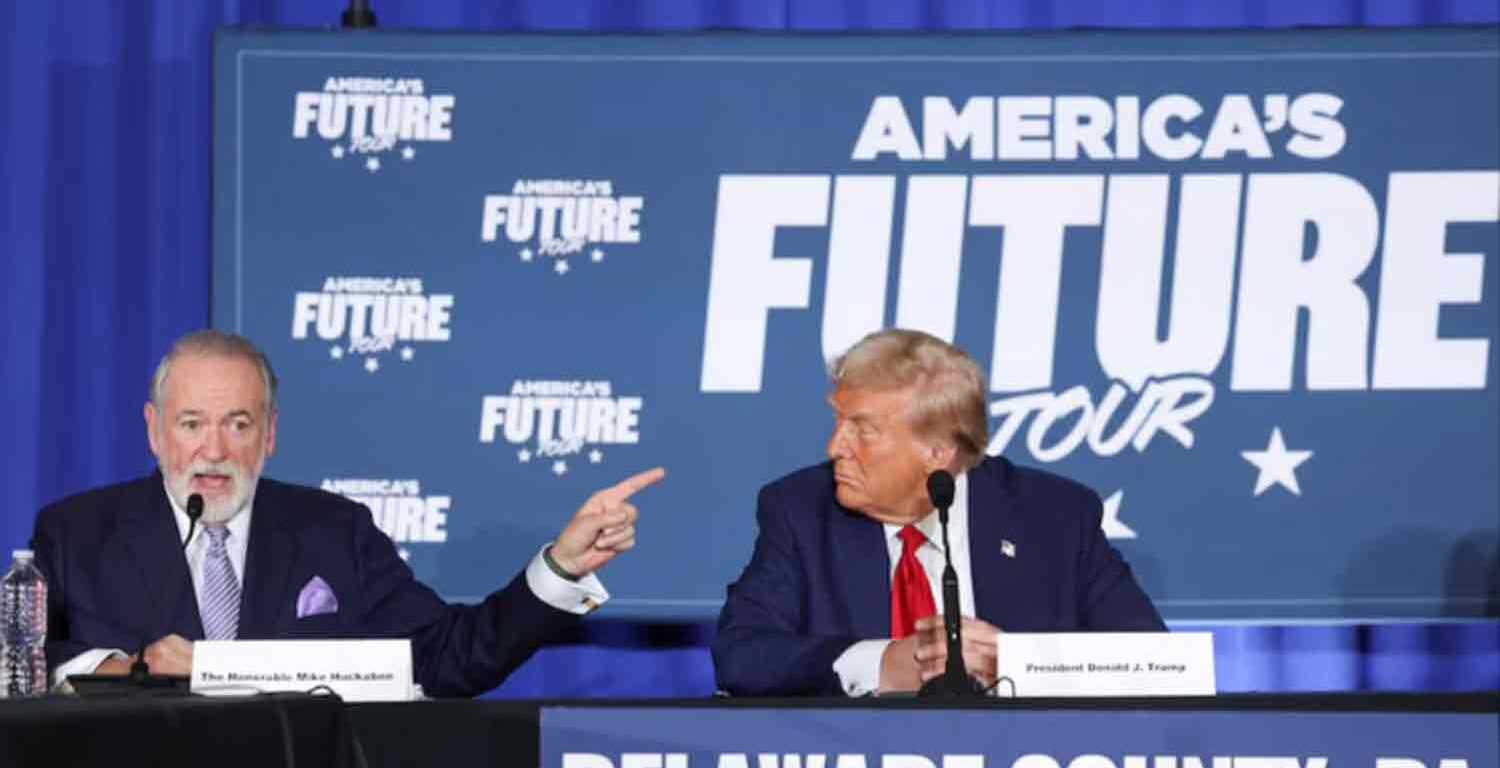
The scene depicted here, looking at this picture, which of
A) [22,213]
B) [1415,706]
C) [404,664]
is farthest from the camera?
[22,213]

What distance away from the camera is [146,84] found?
5859mm

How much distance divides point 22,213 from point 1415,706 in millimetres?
4111

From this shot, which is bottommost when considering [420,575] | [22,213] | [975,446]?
[420,575]

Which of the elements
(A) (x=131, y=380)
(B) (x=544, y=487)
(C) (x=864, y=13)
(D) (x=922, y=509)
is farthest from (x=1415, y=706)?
(A) (x=131, y=380)

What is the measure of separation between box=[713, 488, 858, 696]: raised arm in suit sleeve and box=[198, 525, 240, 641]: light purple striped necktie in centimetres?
93

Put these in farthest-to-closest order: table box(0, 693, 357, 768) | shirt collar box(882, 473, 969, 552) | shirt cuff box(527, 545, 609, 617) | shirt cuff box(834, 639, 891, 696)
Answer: shirt collar box(882, 473, 969, 552)
shirt cuff box(527, 545, 609, 617)
shirt cuff box(834, 639, 891, 696)
table box(0, 693, 357, 768)

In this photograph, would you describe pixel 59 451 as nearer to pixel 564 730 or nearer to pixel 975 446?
pixel 975 446

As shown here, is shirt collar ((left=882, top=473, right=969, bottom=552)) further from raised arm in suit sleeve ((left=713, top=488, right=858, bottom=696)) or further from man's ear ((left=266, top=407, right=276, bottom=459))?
man's ear ((left=266, top=407, right=276, bottom=459))

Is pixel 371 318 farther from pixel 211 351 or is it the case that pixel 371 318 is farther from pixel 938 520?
pixel 938 520

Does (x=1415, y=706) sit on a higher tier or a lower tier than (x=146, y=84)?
lower

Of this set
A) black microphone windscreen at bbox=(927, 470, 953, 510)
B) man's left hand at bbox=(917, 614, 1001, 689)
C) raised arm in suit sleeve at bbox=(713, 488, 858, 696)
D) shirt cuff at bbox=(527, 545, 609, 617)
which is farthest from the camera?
shirt cuff at bbox=(527, 545, 609, 617)

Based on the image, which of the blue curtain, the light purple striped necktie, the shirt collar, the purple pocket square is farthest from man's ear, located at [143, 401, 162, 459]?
the blue curtain

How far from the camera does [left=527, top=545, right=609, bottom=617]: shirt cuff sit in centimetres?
401

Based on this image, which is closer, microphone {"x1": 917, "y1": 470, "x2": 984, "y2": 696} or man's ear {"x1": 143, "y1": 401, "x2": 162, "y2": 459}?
microphone {"x1": 917, "y1": 470, "x2": 984, "y2": 696}
